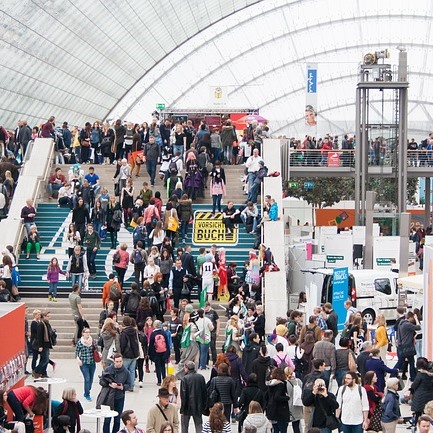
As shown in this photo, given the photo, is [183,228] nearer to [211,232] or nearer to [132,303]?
[211,232]

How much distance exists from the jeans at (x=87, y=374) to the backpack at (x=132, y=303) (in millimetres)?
4274

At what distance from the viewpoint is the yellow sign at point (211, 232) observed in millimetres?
31453

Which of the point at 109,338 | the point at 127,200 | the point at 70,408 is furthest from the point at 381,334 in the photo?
the point at 127,200

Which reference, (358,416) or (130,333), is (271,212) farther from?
(358,416)

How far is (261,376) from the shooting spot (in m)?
17.9

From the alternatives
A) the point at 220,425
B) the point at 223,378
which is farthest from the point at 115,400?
the point at 220,425

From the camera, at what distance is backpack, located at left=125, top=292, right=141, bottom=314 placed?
24.9m

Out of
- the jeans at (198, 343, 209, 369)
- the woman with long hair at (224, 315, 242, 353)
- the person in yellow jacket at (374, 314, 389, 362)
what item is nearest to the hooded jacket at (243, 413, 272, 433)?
the woman with long hair at (224, 315, 242, 353)

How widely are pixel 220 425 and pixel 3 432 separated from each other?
2595 millimetres

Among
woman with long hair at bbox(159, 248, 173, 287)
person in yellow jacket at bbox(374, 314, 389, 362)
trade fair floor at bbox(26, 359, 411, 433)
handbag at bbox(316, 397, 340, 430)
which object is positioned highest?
woman with long hair at bbox(159, 248, 173, 287)

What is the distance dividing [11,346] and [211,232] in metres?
15.1

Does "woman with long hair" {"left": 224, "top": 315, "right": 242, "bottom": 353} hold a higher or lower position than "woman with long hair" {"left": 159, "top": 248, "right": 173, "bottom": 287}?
lower

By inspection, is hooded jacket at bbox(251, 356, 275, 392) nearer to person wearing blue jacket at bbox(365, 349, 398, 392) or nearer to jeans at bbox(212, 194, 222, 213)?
person wearing blue jacket at bbox(365, 349, 398, 392)

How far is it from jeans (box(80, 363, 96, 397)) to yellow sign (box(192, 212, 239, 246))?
11041 millimetres
